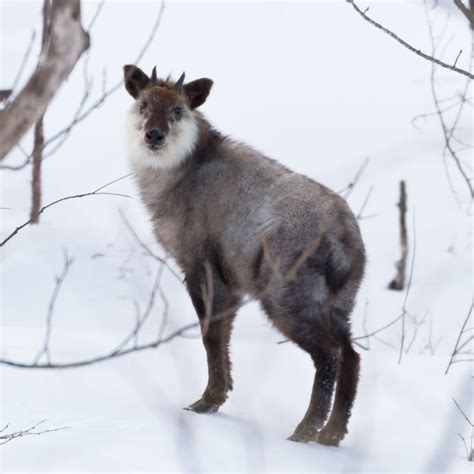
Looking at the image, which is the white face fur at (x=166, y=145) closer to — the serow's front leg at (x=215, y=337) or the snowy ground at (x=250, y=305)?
the serow's front leg at (x=215, y=337)

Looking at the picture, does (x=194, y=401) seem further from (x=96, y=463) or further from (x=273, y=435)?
(x=96, y=463)

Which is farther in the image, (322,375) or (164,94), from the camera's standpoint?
(164,94)

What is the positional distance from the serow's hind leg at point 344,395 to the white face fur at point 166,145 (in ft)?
5.46

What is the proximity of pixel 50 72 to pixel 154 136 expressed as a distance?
4113 millimetres

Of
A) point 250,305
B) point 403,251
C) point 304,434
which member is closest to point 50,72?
point 304,434

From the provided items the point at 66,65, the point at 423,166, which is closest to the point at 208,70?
the point at 423,166

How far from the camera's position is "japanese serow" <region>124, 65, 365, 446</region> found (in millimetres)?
5770

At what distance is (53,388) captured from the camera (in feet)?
18.7

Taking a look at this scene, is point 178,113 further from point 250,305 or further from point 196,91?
point 250,305

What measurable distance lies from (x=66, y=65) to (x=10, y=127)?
0.62 feet

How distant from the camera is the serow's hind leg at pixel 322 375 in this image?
5.74 m

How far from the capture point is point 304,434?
5656mm

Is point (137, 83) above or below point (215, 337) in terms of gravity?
above

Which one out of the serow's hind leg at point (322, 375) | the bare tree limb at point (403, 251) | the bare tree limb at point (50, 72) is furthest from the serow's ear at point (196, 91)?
the bare tree limb at point (403, 251)
